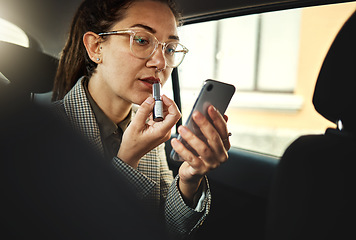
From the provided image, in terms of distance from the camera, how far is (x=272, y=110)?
4.39m

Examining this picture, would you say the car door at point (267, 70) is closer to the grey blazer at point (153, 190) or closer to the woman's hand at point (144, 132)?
the grey blazer at point (153, 190)

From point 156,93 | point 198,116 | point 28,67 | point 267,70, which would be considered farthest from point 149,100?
point 267,70

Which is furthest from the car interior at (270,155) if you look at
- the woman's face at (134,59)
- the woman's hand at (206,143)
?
the woman's face at (134,59)

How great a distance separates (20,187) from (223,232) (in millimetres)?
1330

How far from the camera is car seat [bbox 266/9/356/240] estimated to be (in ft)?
2.32

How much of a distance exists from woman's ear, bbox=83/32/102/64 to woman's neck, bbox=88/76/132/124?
0.08 meters

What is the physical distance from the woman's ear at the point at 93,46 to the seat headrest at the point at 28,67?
0.25 metres

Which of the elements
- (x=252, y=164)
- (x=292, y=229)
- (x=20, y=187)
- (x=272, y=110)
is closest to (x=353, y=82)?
(x=292, y=229)

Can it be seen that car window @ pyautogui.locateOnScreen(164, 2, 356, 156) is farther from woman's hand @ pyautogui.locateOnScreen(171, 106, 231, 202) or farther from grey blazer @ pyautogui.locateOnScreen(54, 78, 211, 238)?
woman's hand @ pyautogui.locateOnScreen(171, 106, 231, 202)

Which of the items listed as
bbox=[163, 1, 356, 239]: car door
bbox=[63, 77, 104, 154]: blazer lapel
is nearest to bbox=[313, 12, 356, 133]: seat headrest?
bbox=[63, 77, 104, 154]: blazer lapel

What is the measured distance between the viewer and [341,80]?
0.72 metres

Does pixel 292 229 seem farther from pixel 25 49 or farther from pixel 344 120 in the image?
pixel 25 49

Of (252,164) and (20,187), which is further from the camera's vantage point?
(252,164)

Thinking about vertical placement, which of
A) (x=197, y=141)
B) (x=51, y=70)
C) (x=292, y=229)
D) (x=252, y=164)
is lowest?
(x=252, y=164)
